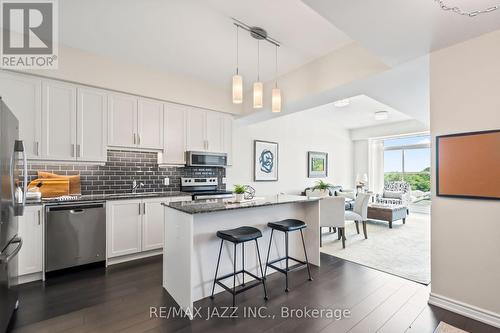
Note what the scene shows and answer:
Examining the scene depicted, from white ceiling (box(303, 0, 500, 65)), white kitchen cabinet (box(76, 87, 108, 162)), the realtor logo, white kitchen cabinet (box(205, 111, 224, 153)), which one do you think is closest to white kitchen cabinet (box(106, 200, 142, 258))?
white kitchen cabinet (box(76, 87, 108, 162))

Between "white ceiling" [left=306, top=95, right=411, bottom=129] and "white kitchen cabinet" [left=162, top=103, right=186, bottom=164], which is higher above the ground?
"white ceiling" [left=306, top=95, right=411, bottom=129]

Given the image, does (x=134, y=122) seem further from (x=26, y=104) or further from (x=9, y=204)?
(x=9, y=204)

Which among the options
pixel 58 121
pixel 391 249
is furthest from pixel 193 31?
pixel 391 249

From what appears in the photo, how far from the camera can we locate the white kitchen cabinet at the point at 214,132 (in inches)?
179

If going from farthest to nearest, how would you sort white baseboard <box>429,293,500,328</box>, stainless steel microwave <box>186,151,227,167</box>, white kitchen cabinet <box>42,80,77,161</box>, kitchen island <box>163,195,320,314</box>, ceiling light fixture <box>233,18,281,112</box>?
stainless steel microwave <box>186,151,227,167</box> < white kitchen cabinet <box>42,80,77,161</box> < ceiling light fixture <box>233,18,281,112</box> < kitchen island <box>163,195,320,314</box> < white baseboard <box>429,293,500,328</box>

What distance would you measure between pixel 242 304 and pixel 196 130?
3039 millimetres

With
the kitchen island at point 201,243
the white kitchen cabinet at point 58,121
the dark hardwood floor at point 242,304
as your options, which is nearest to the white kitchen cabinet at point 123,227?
the dark hardwood floor at point 242,304

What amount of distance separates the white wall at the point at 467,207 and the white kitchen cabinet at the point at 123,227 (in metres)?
3.66

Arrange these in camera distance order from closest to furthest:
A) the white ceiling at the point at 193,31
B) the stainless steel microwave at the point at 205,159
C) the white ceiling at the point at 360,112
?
the white ceiling at the point at 193,31
the stainless steel microwave at the point at 205,159
the white ceiling at the point at 360,112

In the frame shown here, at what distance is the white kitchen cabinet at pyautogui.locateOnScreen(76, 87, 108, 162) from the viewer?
129 inches

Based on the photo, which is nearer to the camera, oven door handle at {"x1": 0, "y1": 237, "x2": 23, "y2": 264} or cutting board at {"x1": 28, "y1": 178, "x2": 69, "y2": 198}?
oven door handle at {"x1": 0, "y1": 237, "x2": 23, "y2": 264}

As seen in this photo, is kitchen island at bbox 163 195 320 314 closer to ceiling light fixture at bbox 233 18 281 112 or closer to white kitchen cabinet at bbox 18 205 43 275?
ceiling light fixture at bbox 233 18 281 112

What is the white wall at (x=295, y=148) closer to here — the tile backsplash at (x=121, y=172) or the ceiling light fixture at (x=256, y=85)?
the tile backsplash at (x=121, y=172)

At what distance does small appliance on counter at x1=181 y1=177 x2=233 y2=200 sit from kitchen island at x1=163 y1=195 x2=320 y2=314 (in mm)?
1443
